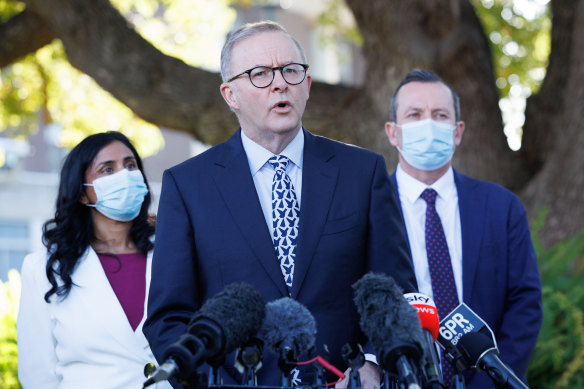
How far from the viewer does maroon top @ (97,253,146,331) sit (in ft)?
14.5

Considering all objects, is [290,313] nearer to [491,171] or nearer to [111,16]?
[491,171]

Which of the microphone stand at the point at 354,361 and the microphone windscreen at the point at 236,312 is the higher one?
the microphone windscreen at the point at 236,312

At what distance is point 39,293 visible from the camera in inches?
174

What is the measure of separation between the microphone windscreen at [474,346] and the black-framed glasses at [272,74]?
3.76 feet

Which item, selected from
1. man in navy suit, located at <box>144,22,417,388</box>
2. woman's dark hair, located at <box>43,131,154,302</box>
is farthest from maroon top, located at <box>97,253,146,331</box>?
man in navy suit, located at <box>144,22,417,388</box>

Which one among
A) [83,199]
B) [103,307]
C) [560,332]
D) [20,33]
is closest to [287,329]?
[103,307]

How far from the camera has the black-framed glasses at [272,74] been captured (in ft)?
10.1

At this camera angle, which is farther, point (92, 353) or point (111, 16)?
point (111, 16)

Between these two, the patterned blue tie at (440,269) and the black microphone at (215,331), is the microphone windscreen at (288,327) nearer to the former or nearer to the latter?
the black microphone at (215,331)

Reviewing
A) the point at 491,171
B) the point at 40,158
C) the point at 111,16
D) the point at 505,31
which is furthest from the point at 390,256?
the point at 40,158

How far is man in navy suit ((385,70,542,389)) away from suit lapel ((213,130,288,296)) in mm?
1349

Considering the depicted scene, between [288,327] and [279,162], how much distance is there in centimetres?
98

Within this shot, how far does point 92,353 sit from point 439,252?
1.89 m

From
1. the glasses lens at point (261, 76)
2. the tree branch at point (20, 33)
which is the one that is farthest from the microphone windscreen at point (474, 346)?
the tree branch at point (20, 33)
